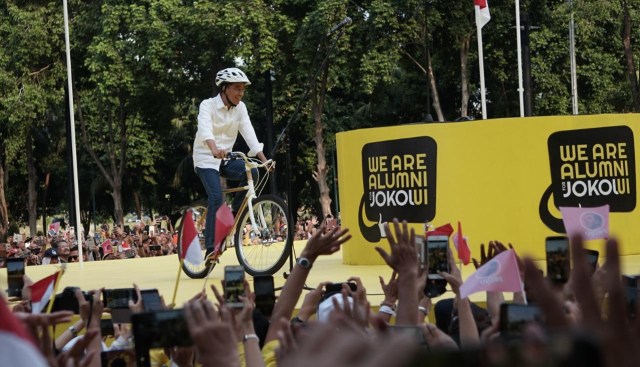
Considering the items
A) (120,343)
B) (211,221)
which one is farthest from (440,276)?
(211,221)

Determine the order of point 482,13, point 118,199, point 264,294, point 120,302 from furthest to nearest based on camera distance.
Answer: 1. point 118,199
2. point 482,13
3. point 264,294
4. point 120,302

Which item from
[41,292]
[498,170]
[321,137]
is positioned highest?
[321,137]

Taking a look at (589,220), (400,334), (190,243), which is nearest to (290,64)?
(190,243)

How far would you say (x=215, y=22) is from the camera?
3878 cm

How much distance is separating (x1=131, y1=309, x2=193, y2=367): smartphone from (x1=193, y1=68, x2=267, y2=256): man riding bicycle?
6852mm

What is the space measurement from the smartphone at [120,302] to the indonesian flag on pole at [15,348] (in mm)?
3416

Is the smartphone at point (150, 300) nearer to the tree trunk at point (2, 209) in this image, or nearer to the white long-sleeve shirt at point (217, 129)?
the white long-sleeve shirt at point (217, 129)

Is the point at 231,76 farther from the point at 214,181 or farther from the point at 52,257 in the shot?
the point at 52,257

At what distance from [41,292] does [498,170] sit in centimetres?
754

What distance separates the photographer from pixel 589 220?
5.84 meters

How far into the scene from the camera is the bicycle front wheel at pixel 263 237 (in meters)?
9.99

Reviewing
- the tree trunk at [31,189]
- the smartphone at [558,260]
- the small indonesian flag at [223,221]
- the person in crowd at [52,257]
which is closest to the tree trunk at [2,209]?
the tree trunk at [31,189]

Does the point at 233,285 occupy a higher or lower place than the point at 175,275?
higher

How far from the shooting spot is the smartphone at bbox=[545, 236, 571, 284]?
4.70 m
